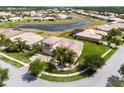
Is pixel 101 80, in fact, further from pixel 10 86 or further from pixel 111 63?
pixel 10 86

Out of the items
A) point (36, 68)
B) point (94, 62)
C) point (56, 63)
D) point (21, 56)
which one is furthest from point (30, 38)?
point (94, 62)

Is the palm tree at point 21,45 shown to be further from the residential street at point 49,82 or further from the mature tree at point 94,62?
the mature tree at point 94,62

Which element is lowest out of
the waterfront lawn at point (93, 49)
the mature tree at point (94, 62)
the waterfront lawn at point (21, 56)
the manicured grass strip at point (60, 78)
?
the manicured grass strip at point (60, 78)

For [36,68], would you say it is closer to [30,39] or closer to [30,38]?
[30,39]

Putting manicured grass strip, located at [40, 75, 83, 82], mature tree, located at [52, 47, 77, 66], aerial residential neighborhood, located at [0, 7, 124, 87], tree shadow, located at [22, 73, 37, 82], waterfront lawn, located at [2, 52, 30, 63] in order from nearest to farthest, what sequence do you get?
aerial residential neighborhood, located at [0, 7, 124, 87] → tree shadow, located at [22, 73, 37, 82] → manicured grass strip, located at [40, 75, 83, 82] → mature tree, located at [52, 47, 77, 66] → waterfront lawn, located at [2, 52, 30, 63]

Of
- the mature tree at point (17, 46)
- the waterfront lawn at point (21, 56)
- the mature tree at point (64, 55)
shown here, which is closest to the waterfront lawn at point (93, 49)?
the mature tree at point (64, 55)

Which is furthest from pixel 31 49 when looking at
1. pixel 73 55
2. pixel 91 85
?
pixel 91 85

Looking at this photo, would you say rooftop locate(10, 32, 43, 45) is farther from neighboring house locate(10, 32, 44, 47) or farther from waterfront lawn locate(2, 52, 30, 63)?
waterfront lawn locate(2, 52, 30, 63)

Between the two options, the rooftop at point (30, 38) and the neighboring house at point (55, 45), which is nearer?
the neighboring house at point (55, 45)

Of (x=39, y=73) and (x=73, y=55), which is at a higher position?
(x=73, y=55)

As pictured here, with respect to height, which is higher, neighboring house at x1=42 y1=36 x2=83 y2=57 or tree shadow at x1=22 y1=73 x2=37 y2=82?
neighboring house at x1=42 y1=36 x2=83 y2=57

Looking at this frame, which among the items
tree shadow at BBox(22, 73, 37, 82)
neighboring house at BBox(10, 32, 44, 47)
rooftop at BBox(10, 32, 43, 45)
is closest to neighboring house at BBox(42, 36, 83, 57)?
neighboring house at BBox(10, 32, 44, 47)
